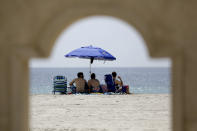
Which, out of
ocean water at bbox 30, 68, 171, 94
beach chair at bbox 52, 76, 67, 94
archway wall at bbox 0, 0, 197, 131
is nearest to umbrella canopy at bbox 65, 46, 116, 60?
beach chair at bbox 52, 76, 67, 94

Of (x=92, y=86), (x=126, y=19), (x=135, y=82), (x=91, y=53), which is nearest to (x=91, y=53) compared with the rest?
(x=91, y=53)

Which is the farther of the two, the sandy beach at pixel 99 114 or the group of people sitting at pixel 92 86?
the group of people sitting at pixel 92 86

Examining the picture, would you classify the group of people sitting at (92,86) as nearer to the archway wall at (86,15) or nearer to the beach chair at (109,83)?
the beach chair at (109,83)

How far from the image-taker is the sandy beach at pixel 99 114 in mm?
8477

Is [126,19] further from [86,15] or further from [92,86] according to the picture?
[92,86]

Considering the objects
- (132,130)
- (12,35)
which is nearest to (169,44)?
(12,35)

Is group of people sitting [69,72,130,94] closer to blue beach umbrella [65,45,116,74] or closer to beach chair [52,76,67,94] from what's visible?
beach chair [52,76,67,94]

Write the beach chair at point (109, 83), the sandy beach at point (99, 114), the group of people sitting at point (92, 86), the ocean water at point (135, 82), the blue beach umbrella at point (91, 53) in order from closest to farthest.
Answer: the sandy beach at point (99, 114)
the group of people sitting at point (92, 86)
the beach chair at point (109, 83)
the blue beach umbrella at point (91, 53)
the ocean water at point (135, 82)

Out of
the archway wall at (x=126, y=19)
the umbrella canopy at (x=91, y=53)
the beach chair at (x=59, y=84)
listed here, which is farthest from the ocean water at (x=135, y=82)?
the archway wall at (x=126, y=19)

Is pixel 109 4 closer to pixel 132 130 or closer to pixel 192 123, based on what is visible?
pixel 192 123

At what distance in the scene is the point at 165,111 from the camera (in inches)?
431

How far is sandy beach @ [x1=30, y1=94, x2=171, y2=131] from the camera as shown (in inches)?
334

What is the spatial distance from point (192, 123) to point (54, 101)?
9615 mm

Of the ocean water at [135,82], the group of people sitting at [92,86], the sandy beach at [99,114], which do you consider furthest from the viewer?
the ocean water at [135,82]
